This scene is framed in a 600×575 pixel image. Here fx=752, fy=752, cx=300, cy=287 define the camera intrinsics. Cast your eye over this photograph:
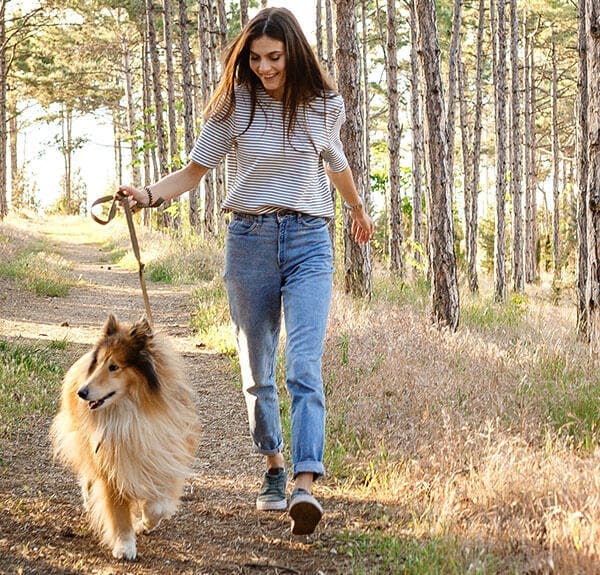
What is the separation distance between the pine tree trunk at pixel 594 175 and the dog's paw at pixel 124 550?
14.8 ft

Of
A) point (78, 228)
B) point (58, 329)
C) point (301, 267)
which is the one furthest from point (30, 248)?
point (301, 267)

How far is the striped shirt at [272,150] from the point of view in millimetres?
3857

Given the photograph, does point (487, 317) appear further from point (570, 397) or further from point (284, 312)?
point (284, 312)

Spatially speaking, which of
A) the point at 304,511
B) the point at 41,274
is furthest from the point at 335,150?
the point at 41,274

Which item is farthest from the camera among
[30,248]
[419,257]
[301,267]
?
[419,257]

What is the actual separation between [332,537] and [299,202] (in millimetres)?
1758

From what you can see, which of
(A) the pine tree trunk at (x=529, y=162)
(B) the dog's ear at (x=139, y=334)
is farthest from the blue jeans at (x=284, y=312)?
(A) the pine tree trunk at (x=529, y=162)

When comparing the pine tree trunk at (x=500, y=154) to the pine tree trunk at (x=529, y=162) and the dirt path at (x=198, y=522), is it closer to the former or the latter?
Answer: the pine tree trunk at (x=529, y=162)

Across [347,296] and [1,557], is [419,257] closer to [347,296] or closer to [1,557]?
[347,296]

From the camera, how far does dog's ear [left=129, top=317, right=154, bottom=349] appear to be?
12.0 ft

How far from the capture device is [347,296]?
33.8 ft

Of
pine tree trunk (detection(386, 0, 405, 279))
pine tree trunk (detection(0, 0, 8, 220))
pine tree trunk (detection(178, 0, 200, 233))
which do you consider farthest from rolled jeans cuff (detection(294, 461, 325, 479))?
pine tree trunk (detection(0, 0, 8, 220))

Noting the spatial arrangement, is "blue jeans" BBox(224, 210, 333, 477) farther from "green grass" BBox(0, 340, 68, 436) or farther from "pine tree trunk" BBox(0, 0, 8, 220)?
"pine tree trunk" BBox(0, 0, 8, 220)

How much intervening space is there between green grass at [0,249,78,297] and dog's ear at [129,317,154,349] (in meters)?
9.37
